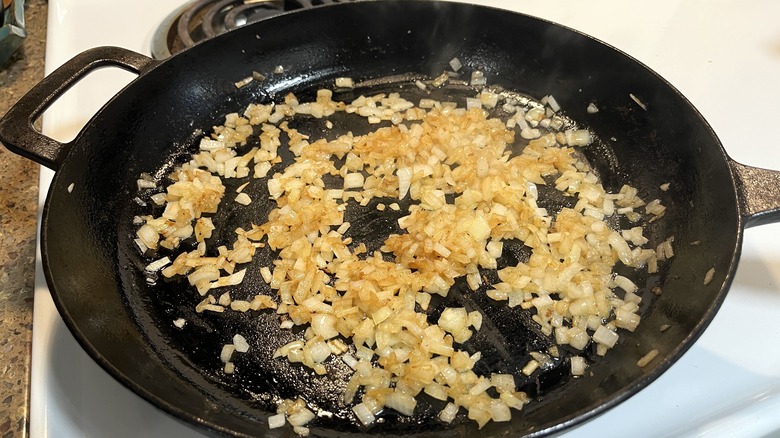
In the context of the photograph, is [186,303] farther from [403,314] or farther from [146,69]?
[146,69]

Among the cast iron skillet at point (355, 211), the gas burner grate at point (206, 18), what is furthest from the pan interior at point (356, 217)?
the gas burner grate at point (206, 18)

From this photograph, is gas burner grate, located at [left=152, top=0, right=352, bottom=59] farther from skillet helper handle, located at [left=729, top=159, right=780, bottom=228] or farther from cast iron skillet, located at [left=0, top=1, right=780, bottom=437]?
skillet helper handle, located at [left=729, top=159, right=780, bottom=228]

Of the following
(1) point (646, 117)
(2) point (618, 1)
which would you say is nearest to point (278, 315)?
(1) point (646, 117)

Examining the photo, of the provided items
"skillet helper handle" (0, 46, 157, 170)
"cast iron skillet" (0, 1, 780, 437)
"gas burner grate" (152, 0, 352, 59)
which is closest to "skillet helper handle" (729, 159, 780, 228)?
"cast iron skillet" (0, 1, 780, 437)

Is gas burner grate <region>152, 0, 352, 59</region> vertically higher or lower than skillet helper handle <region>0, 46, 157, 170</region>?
higher

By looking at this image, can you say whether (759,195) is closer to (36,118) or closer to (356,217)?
(356,217)

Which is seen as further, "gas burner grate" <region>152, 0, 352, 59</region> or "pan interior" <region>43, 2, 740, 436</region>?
"gas burner grate" <region>152, 0, 352, 59</region>

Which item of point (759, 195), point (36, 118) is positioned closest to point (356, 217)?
point (36, 118)
